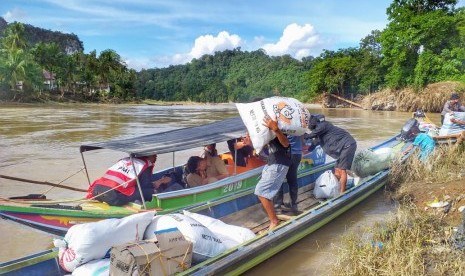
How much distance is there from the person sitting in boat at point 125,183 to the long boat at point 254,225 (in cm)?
70

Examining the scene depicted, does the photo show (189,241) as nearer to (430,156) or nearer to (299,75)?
(430,156)

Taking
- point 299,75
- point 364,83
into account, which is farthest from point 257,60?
point 364,83

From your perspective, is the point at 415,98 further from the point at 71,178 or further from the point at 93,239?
the point at 93,239

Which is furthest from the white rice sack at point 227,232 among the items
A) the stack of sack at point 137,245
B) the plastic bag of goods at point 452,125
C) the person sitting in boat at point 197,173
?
the plastic bag of goods at point 452,125

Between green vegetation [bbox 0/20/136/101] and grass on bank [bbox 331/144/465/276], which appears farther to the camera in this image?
green vegetation [bbox 0/20/136/101]

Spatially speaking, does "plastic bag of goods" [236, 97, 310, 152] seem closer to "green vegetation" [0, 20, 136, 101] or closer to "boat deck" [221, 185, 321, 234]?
"boat deck" [221, 185, 321, 234]

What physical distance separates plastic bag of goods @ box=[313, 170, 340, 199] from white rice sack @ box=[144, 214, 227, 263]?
121 inches

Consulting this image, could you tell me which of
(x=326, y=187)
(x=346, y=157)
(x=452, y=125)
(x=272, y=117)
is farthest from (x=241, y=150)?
(x=452, y=125)

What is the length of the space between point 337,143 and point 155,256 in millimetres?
4626

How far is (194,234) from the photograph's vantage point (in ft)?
14.2

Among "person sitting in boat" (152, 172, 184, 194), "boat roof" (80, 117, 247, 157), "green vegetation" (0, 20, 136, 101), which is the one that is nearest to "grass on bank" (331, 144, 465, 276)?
"boat roof" (80, 117, 247, 157)

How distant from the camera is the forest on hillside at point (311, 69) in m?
37.0

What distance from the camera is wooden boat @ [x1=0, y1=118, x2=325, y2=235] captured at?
505cm

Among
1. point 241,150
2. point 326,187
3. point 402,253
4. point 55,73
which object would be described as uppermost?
point 55,73
